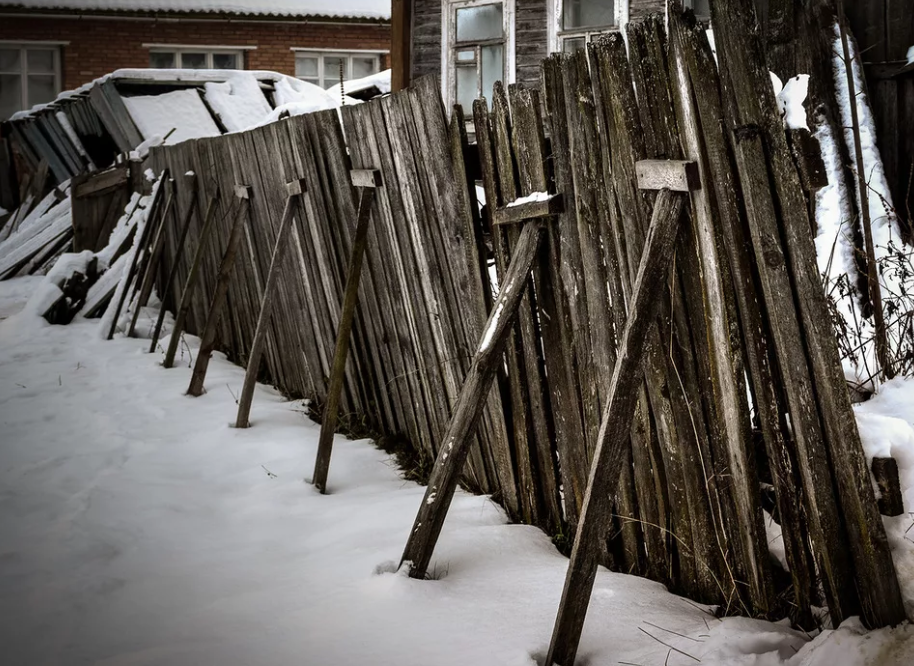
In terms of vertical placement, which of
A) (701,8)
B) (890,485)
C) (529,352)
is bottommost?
(890,485)

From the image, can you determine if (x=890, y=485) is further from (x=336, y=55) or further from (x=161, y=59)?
(x=161, y=59)

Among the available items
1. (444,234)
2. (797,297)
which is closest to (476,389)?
(444,234)

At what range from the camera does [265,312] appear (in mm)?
4742

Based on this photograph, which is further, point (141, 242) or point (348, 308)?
point (141, 242)

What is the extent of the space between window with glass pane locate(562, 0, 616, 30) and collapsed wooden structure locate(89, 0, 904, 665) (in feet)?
17.8

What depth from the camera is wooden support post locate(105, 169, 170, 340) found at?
7434 mm

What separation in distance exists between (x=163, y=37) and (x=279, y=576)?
1811 cm

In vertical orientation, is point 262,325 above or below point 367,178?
below

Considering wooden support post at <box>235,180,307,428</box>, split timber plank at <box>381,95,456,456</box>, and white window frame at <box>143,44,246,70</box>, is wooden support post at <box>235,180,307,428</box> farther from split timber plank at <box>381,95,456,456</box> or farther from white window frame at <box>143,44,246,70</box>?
white window frame at <box>143,44,246,70</box>

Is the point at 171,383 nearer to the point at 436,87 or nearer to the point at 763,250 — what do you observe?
the point at 436,87

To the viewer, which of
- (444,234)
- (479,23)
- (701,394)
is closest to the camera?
(701,394)

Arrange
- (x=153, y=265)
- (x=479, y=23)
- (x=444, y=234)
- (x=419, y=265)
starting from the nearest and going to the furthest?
1. (x=444, y=234)
2. (x=419, y=265)
3. (x=153, y=265)
4. (x=479, y=23)

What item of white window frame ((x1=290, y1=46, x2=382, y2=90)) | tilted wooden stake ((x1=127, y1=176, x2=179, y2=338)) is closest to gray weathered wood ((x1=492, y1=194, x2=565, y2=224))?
tilted wooden stake ((x1=127, y1=176, x2=179, y2=338))

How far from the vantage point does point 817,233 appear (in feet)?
13.8
